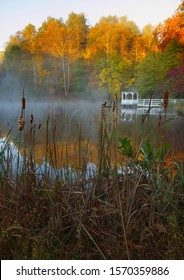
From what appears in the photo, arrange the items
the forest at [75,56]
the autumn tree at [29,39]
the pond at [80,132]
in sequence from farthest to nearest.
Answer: the autumn tree at [29,39] < the forest at [75,56] < the pond at [80,132]

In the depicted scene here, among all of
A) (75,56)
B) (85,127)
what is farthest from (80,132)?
(75,56)

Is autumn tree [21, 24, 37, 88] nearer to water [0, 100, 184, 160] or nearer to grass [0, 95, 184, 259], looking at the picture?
water [0, 100, 184, 160]

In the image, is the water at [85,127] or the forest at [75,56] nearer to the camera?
the water at [85,127]

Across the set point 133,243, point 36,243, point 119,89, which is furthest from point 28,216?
point 119,89

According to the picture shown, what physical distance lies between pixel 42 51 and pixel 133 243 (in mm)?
31135

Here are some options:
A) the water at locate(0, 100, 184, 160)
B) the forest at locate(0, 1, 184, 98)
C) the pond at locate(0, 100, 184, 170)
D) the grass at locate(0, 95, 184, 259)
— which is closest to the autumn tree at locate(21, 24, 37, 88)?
the forest at locate(0, 1, 184, 98)

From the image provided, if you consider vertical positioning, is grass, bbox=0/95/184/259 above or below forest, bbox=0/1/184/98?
below

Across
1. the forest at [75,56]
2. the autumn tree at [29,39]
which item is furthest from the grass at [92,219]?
the autumn tree at [29,39]

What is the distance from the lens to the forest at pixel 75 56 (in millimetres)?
26125

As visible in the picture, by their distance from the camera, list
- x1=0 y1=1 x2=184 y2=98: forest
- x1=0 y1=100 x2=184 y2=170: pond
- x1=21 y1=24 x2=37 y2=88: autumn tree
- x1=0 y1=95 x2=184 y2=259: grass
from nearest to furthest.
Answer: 1. x1=0 y1=95 x2=184 y2=259: grass
2. x1=0 y1=100 x2=184 y2=170: pond
3. x1=0 y1=1 x2=184 y2=98: forest
4. x1=21 y1=24 x2=37 y2=88: autumn tree

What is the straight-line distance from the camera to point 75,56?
2933 centimetres

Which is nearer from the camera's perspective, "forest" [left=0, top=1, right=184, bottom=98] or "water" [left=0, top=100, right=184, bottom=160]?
"water" [left=0, top=100, right=184, bottom=160]

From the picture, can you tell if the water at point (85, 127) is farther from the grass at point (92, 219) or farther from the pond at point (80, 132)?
the grass at point (92, 219)

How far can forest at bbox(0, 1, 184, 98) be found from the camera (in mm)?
26125
